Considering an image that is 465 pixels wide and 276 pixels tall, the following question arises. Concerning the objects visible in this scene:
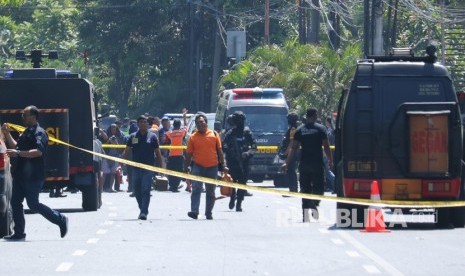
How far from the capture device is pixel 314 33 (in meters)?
51.5

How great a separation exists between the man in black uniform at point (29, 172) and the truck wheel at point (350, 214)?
4.63 metres

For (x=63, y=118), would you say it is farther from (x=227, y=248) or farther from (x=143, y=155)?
(x=227, y=248)


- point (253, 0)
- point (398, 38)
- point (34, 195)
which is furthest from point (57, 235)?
point (253, 0)

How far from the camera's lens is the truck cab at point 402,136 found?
2128 cm

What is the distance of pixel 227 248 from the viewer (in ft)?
58.7

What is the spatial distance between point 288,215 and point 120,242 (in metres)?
6.12

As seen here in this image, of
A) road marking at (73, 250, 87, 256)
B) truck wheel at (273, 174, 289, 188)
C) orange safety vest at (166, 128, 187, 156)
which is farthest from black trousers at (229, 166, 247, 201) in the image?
truck wheel at (273, 174, 289, 188)

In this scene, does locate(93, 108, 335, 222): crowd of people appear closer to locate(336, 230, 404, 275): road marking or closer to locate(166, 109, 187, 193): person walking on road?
locate(336, 230, 404, 275): road marking

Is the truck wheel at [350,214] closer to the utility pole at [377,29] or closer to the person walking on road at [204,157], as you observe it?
the person walking on road at [204,157]

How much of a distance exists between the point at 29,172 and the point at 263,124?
1880 centimetres

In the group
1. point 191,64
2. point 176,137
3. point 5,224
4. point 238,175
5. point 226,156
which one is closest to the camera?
point 5,224

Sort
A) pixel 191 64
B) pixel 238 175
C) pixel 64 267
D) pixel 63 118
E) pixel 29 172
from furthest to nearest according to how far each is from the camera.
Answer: pixel 191 64 < pixel 63 118 < pixel 238 175 < pixel 29 172 < pixel 64 267

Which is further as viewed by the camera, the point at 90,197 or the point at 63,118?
the point at 90,197

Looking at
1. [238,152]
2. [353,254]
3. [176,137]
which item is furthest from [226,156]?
[176,137]
